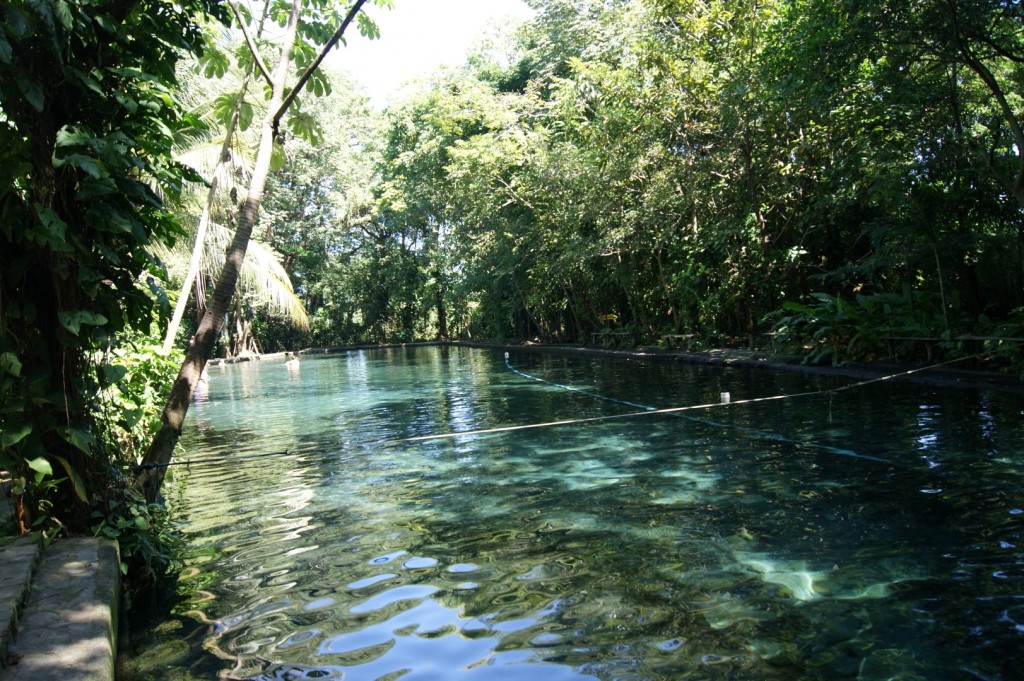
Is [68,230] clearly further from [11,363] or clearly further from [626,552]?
[626,552]

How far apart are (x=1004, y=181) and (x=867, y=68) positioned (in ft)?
12.6

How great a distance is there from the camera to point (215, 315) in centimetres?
504

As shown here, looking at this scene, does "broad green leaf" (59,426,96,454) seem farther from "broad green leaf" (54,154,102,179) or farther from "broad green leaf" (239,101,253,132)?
"broad green leaf" (239,101,253,132)

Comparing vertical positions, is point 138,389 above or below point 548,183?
below

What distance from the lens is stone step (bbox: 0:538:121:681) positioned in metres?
2.57

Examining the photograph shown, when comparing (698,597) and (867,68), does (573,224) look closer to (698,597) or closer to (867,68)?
(867,68)

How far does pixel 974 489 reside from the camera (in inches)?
207

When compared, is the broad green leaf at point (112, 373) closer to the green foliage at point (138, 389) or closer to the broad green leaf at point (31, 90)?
the broad green leaf at point (31, 90)

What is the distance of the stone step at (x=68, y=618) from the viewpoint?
2.57 meters

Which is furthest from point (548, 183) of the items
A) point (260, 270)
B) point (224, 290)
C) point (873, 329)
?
point (224, 290)

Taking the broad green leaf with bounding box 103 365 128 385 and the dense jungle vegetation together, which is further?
the broad green leaf with bounding box 103 365 128 385

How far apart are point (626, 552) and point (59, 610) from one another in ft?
9.62

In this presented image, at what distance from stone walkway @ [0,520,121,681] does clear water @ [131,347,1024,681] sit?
1.39 ft

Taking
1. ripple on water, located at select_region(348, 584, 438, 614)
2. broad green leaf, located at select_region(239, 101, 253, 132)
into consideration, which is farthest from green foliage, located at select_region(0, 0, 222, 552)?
broad green leaf, located at select_region(239, 101, 253, 132)
